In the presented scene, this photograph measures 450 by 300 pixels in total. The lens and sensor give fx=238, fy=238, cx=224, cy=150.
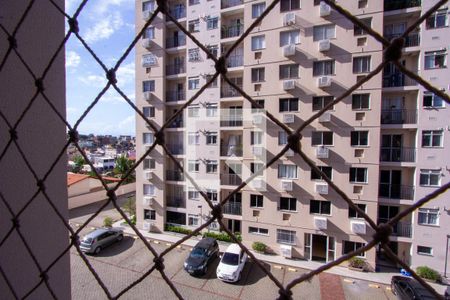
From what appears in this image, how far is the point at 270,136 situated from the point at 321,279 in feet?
10.9

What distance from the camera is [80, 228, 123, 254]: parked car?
5.76 m

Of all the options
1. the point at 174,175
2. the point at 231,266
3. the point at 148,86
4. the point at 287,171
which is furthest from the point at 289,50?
the point at 231,266

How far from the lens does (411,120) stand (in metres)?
5.37

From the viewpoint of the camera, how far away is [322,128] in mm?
5527

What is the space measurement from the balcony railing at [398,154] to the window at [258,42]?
3859 millimetres

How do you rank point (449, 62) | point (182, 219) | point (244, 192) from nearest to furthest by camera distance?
point (449, 62) → point (244, 192) → point (182, 219)

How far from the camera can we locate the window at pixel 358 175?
17.6 feet

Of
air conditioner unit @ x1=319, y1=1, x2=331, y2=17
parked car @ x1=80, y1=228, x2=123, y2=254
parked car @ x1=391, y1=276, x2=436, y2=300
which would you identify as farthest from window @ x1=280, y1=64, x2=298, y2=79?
parked car @ x1=80, y1=228, x2=123, y2=254

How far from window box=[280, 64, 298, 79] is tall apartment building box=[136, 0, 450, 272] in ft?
0.08

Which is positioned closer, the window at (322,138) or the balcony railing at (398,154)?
the balcony railing at (398,154)

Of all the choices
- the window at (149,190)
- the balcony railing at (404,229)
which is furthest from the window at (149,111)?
the balcony railing at (404,229)

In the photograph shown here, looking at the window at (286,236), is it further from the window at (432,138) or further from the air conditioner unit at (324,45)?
the air conditioner unit at (324,45)

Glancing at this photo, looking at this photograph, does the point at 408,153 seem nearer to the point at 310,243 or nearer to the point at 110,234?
the point at 310,243

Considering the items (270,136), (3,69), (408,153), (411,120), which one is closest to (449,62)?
(411,120)
